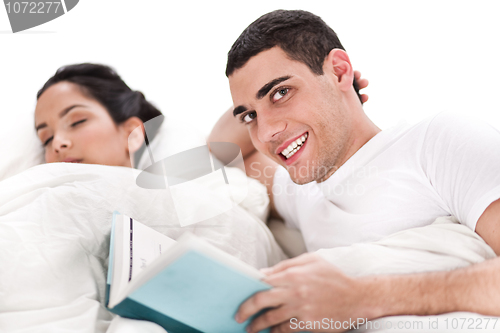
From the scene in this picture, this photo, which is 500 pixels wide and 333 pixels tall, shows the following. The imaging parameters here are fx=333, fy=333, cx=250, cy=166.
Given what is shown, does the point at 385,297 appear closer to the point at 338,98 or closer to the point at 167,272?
the point at 167,272

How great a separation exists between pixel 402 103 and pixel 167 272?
41.8 inches

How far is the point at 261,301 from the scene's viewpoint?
19.7 inches

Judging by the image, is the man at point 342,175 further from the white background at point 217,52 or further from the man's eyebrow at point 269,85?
the white background at point 217,52

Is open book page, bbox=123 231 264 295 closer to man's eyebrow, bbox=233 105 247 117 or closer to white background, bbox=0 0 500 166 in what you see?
man's eyebrow, bbox=233 105 247 117

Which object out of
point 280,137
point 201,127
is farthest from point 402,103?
point 201,127

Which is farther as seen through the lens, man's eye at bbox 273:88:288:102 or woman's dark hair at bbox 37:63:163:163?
woman's dark hair at bbox 37:63:163:163

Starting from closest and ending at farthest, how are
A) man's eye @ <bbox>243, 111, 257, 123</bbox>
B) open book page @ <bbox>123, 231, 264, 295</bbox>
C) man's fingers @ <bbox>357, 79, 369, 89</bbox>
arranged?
open book page @ <bbox>123, 231, 264, 295</bbox> < man's eye @ <bbox>243, 111, 257, 123</bbox> < man's fingers @ <bbox>357, 79, 369, 89</bbox>

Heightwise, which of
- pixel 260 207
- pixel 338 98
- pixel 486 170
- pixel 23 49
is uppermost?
pixel 23 49

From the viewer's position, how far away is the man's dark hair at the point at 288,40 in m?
0.93

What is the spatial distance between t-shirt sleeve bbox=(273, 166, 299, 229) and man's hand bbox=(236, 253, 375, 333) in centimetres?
55

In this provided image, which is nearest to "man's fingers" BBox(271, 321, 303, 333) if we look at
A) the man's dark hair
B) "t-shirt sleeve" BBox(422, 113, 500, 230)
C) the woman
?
"t-shirt sleeve" BBox(422, 113, 500, 230)

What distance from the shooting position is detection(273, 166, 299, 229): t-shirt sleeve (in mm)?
1125

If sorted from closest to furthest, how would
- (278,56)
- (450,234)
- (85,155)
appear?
(450,234)
(278,56)
(85,155)

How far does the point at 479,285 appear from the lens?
0.55m
